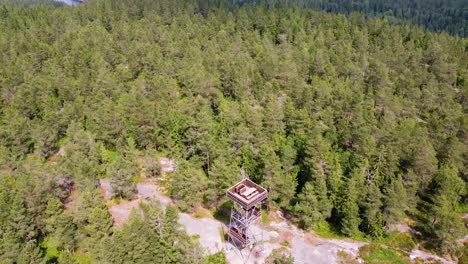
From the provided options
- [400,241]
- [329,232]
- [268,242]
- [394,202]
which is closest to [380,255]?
[400,241]

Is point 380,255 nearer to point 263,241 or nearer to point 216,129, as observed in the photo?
point 263,241

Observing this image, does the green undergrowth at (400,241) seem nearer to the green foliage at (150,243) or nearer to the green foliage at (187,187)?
the green foliage at (187,187)

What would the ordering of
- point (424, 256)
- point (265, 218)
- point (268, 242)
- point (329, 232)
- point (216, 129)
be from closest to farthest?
1. point (268, 242)
2. point (424, 256)
3. point (329, 232)
4. point (265, 218)
5. point (216, 129)

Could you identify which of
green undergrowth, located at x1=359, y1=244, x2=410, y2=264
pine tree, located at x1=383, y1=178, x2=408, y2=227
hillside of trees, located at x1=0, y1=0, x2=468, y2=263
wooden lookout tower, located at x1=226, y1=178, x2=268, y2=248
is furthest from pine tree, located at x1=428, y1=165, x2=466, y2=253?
wooden lookout tower, located at x1=226, y1=178, x2=268, y2=248

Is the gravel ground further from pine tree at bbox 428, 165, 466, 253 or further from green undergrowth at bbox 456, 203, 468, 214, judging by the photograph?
green undergrowth at bbox 456, 203, 468, 214

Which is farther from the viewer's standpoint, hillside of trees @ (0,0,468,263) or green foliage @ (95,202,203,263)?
hillside of trees @ (0,0,468,263)

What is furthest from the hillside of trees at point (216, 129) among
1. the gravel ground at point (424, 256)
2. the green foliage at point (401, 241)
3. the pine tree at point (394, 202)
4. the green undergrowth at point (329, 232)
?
the gravel ground at point (424, 256)
